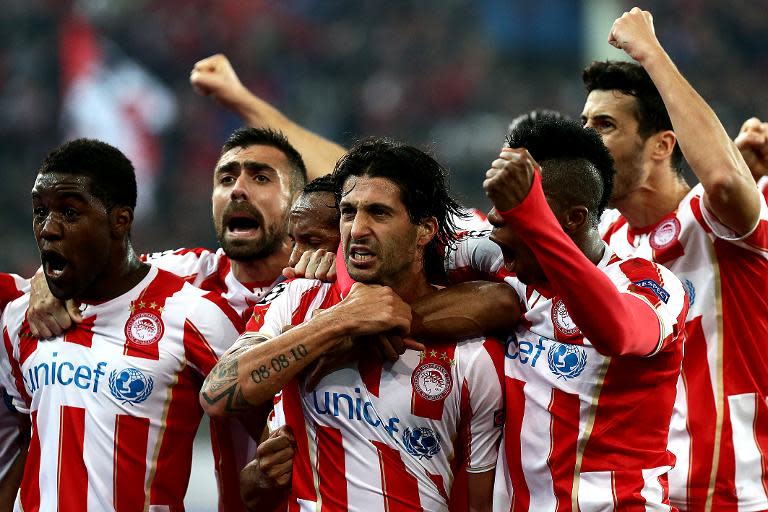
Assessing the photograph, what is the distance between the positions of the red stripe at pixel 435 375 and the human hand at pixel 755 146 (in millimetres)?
1583

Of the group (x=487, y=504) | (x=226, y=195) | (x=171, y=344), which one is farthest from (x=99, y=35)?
(x=487, y=504)

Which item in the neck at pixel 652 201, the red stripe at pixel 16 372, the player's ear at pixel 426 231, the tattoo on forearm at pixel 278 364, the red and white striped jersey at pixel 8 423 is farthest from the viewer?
the neck at pixel 652 201

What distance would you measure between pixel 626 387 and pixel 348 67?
31.5 ft

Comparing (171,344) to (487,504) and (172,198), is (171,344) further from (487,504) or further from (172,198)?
(172,198)

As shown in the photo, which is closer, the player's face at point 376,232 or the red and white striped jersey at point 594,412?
the red and white striped jersey at point 594,412

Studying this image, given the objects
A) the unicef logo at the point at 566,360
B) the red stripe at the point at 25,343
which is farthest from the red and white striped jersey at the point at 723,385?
the red stripe at the point at 25,343

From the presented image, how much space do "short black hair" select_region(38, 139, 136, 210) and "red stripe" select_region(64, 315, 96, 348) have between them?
0.41 metres

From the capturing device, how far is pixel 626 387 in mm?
3043

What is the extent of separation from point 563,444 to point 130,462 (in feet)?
4.80

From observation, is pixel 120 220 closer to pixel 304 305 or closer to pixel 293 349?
pixel 304 305

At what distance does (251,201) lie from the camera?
4.28 meters

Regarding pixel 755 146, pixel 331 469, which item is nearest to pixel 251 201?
pixel 331 469

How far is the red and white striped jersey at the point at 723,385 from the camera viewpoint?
3.63m

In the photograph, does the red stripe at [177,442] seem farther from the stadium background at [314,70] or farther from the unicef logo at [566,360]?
the stadium background at [314,70]
